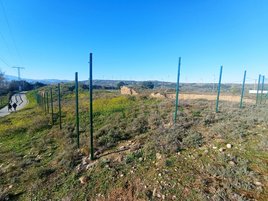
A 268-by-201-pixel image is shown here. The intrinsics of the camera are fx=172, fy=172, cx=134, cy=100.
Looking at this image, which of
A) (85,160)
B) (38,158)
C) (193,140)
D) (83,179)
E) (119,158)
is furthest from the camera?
(38,158)

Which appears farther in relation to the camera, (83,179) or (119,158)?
(119,158)

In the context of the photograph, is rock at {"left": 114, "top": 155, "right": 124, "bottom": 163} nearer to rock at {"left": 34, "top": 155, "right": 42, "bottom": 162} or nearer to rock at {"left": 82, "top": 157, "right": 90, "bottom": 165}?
rock at {"left": 82, "top": 157, "right": 90, "bottom": 165}

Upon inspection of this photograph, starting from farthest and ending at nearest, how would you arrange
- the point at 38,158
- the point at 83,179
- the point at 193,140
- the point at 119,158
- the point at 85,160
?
the point at 38,158
the point at 193,140
the point at 85,160
the point at 119,158
the point at 83,179

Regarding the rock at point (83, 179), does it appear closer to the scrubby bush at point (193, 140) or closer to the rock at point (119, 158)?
the rock at point (119, 158)

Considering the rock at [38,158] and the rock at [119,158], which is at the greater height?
the rock at [119,158]

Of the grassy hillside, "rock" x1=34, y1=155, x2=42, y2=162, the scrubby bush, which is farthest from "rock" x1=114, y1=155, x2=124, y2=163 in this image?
"rock" x1=34, y1=155, x2=42, y2=162

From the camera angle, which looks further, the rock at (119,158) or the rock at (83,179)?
the rock at (119,158)

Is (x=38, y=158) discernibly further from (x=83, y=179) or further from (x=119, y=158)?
(x=119, y=158)

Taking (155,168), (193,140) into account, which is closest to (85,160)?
(155,168)

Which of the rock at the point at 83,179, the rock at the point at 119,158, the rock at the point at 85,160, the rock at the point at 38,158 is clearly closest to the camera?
the rock at the point at 83,179

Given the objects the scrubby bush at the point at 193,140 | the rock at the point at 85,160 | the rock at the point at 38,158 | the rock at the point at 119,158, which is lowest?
the rock at the point at 38,158

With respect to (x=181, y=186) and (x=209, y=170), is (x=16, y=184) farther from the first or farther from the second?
(x=209, y=170)

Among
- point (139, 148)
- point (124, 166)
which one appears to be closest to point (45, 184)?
point (124, 166)

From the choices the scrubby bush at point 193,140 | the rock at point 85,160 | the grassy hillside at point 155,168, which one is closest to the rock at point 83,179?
the grassy hillside at point 155,168
